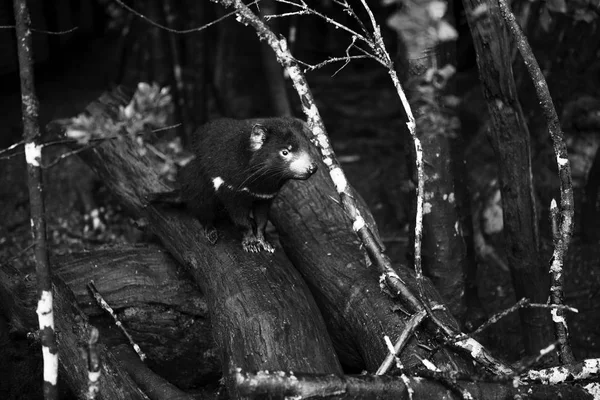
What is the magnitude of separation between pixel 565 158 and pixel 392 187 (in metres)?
3.66

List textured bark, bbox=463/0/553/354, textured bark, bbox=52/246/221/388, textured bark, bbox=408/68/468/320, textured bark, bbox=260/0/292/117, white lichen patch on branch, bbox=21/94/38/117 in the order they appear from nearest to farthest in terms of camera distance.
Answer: white lichen patch on branch, bbox=21/94/38/117 → textured bark, bbox=463/0/553/354 → textured bark, bbox=52/246/221/388 → textured bark, bbox=408/68/468/320 → textured bark, bbox=260/0/292/117

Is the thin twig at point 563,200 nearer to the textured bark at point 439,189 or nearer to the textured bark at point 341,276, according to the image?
the textured bark at point 341,276

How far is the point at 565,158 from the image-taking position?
3666 mm

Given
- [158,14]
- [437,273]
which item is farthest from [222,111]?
[437,273]

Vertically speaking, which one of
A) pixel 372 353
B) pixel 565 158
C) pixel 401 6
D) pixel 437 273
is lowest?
pixel 372 353

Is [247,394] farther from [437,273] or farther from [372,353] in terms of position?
[437,273]

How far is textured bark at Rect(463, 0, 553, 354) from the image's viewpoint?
14.1ft

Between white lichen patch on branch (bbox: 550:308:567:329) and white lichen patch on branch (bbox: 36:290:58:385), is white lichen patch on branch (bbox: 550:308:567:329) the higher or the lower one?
the lower one

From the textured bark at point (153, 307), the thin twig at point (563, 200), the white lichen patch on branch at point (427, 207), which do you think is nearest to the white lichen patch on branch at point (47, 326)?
the textured bark at point (153, 307)

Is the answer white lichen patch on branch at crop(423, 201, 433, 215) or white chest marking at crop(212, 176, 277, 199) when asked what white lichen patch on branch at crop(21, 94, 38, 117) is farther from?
white lichen patch on branch at crop(423, 201, 433, 215)

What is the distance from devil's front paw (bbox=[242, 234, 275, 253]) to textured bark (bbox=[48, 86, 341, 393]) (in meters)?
0.05

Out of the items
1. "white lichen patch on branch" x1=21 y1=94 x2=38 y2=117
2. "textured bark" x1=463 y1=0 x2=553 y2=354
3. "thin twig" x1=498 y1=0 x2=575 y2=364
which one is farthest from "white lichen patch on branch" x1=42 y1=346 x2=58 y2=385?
"textured bark" x1=463 y1=0 x2=553 y2=354

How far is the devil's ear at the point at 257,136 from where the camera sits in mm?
4204

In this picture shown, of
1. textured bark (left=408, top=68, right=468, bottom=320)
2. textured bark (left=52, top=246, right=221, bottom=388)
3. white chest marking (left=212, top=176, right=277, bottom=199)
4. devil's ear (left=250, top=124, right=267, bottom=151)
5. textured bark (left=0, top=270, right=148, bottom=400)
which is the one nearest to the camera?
textured bark (left=0, top=270, right=148, bottom=400)
